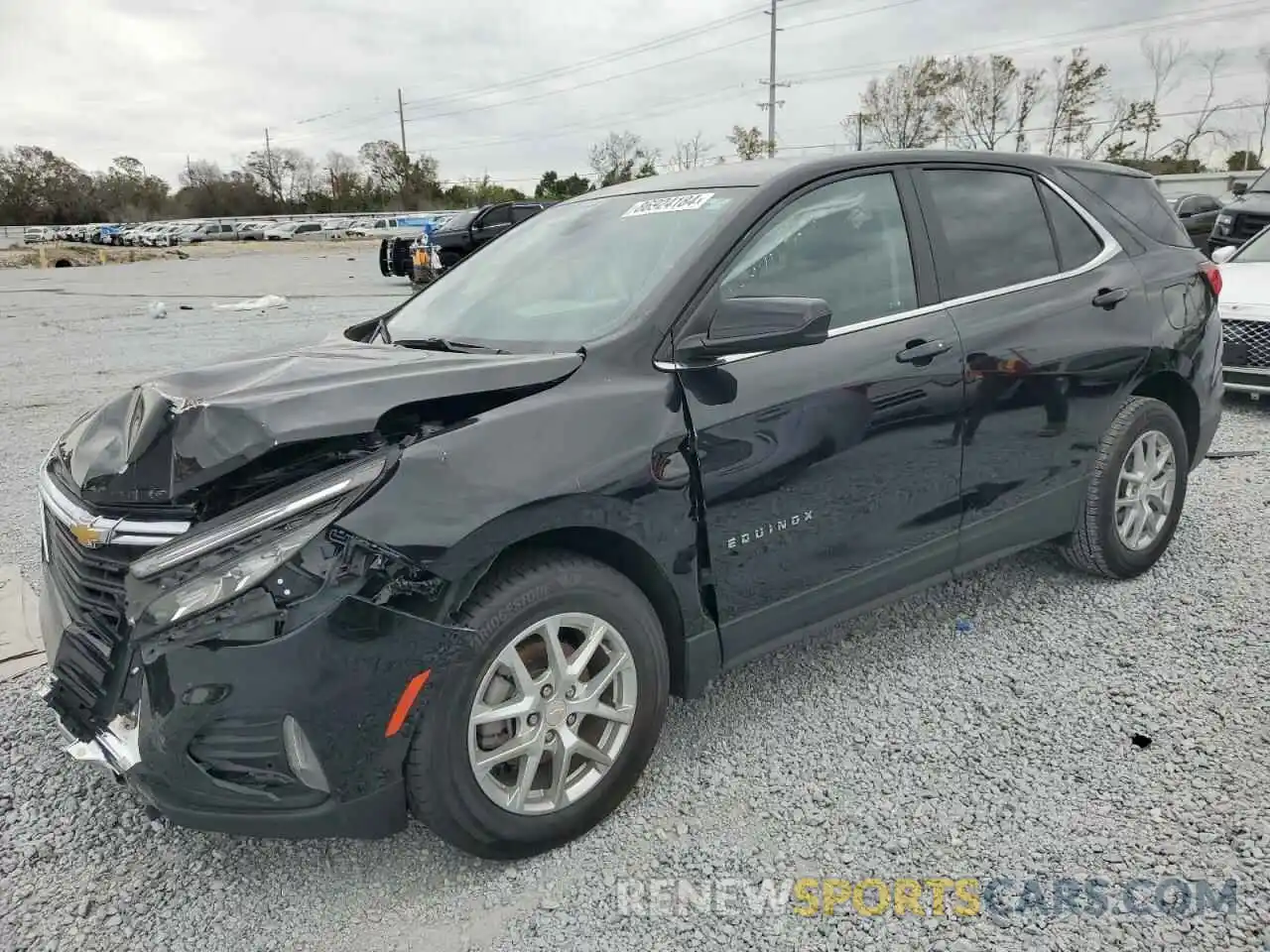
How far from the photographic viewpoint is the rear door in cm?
312

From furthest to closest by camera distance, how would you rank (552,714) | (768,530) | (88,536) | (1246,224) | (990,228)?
(1246,224)
(990,228)
(768,530)
(552,714)
(88,536)

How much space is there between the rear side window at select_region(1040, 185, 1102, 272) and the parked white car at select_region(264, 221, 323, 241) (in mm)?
53056

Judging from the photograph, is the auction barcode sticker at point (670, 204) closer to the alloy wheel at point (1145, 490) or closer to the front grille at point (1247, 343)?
the alloy wheel at point (1145, 490)

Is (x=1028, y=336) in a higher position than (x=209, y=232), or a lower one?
lower

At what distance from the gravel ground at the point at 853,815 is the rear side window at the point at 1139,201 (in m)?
1.54

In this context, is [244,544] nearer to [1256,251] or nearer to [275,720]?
[275,720]

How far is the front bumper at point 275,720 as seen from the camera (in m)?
1.89

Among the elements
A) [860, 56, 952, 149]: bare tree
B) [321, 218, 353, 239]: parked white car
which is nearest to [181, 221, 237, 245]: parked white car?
[321, 218, 353, 239]: parked white car

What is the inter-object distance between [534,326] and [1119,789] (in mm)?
2156

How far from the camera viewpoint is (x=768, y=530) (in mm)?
2600

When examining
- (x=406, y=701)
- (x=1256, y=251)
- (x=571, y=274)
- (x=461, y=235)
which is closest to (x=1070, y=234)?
(x=571, y=274)

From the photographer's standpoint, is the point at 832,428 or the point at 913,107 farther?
the point at 913,107

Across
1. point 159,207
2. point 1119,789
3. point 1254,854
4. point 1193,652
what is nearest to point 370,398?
point 1119,789

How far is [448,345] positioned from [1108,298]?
8.44 ft
